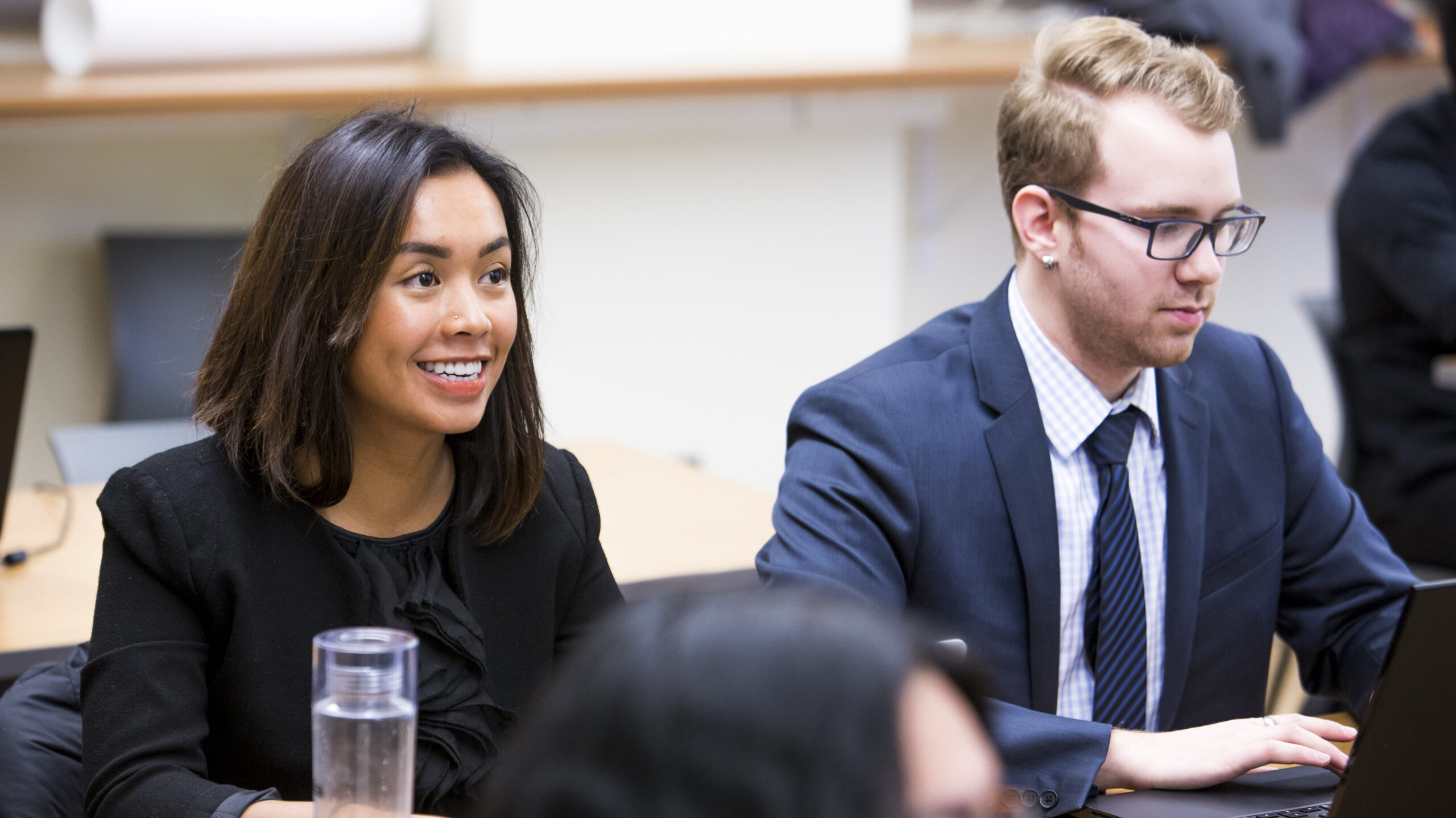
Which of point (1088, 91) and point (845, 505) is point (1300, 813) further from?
point (1088, 91)

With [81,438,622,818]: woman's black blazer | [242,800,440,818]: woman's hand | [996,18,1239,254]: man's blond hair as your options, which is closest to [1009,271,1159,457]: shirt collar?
[996,18,1239,254]: man's blond hair

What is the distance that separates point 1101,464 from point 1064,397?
7cm

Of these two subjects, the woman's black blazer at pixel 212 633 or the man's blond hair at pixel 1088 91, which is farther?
the man's blond hair at pixel 1088 91

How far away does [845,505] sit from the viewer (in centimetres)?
135

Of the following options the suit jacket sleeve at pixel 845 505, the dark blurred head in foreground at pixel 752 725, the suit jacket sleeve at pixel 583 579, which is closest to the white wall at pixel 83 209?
the suit jacket sleeve at pixel 583 579

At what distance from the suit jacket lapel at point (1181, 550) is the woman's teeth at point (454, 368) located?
0.68m

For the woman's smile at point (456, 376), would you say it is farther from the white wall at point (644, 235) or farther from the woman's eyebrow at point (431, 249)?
the white wall at point (644, 235)

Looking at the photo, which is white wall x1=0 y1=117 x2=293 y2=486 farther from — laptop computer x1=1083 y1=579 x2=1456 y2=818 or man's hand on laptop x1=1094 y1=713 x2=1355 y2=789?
laptop computer x1=1083 y1=579 x2=1456 y2=818

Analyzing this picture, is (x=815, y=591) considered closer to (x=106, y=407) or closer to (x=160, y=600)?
(x=160, y=600)

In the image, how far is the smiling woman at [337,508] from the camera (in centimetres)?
116

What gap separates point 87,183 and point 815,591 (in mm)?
2731

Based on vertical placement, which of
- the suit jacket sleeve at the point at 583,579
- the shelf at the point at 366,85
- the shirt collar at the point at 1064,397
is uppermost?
the shelf at the point at 366,85

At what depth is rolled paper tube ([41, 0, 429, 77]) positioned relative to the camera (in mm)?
2633

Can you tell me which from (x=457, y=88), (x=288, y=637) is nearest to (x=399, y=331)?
(x=288, y=637)
